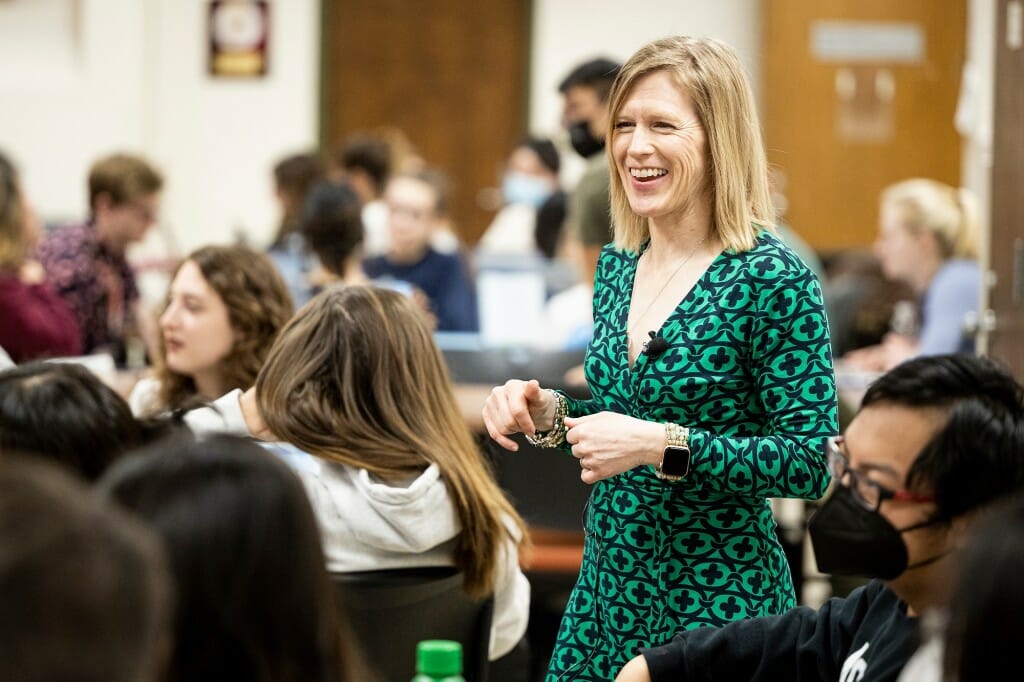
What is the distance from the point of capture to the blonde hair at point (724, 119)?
89.7 inches

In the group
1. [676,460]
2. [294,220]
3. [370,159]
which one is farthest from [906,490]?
[370,159]

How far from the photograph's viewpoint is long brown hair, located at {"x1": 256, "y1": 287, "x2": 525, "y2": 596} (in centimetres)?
261

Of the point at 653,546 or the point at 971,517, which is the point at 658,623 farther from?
the point at 971,517

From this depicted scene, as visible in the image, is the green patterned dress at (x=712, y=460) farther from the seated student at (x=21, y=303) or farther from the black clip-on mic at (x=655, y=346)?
the seated student at (x=21, y=303)

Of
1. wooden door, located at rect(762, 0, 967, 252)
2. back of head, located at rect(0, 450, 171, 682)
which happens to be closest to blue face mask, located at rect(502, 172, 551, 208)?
wooden door, located at rect(762, 0, 967, 252)

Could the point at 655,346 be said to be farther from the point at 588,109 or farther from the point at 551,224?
the point at 551,224

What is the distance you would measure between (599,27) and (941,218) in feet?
16.4

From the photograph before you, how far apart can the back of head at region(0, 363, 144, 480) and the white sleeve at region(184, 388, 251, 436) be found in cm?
75

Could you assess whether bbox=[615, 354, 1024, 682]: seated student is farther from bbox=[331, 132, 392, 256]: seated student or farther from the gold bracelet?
bbox=[331, 132, 392, 256]: seated student

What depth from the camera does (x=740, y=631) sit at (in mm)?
2002

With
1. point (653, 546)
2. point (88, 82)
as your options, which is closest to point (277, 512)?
point (653, 546)

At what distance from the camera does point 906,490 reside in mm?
1817

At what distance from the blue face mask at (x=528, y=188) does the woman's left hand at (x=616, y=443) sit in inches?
242

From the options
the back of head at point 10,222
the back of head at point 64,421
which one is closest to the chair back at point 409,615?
the back of head at point 64,421
